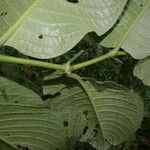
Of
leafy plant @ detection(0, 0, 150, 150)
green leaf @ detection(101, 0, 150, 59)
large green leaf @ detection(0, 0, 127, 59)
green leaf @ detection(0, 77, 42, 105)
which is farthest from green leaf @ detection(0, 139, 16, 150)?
green leaf @ detection(101, 0, 150, 59)

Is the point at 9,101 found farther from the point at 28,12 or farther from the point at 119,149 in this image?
the point at 119,149

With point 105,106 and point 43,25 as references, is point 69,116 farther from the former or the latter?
point 43,25

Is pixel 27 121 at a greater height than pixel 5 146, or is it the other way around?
pixel 27 121

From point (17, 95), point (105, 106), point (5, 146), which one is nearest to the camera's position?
point (17, 95)

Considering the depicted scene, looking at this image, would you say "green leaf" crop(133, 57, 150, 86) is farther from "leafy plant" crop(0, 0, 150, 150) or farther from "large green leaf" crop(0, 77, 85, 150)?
"large green leaf" crop(0, 77, 85, 150)

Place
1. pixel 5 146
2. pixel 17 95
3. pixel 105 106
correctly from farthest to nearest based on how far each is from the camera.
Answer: pixel 105 106, pixel 5 146, pixel 17 95

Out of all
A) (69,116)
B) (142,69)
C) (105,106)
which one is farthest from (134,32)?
(69,116)

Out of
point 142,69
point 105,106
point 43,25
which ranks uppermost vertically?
point 43,25
